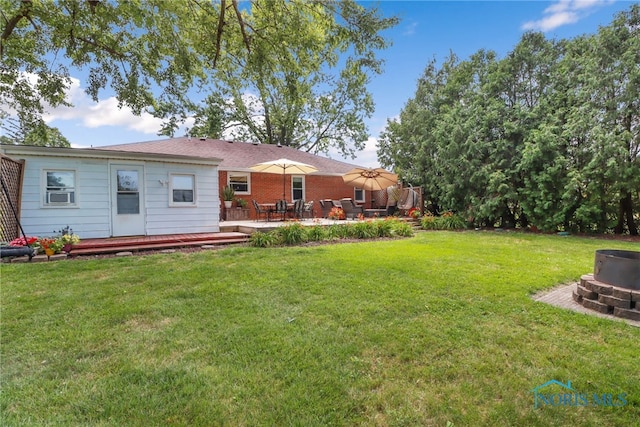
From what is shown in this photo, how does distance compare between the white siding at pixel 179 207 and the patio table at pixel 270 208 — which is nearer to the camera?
the white siding at pixel 179 207

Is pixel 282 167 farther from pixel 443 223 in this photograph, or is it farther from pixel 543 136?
pixel 543 136

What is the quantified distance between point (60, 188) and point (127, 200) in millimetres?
1623

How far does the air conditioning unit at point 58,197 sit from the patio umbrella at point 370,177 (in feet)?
34.2

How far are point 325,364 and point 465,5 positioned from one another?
303 inches

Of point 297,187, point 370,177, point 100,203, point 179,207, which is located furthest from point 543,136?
point 100,203

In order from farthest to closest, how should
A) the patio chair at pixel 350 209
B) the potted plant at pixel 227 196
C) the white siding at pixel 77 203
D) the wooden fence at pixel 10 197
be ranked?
the patio chair at pixel 350 209 < the potted plant at pixel 227 196 < the white siding at pixel 77 203 < the wooden fence at pixel 10 197

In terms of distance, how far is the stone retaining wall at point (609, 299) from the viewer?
3643 mm

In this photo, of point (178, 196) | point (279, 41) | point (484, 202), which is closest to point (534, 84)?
point (484, 202)

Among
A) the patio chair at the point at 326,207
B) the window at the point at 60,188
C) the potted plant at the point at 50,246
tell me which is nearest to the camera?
the potted plant at the point at 50,246

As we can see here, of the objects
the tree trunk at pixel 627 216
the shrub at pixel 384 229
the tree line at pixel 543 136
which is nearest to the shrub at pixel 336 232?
the shrub at pixel 384 229

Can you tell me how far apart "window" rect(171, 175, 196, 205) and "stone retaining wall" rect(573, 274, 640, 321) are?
10216mm

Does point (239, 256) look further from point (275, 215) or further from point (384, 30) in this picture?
point (275, 215)

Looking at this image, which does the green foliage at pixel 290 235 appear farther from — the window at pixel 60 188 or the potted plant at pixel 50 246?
the window at pixel 60 188

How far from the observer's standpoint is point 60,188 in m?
8.91
